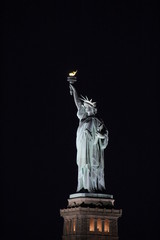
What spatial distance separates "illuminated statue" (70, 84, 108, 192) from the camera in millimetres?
26281

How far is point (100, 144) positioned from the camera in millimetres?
27375

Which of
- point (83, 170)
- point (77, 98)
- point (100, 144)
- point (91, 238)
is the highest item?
point (77, 98)

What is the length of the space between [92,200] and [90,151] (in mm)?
3243

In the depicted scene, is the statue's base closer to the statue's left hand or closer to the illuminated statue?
the illuminated statue

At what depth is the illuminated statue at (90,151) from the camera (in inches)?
1035

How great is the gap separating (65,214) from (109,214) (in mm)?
2758

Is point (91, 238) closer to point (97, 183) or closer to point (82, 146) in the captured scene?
point (97, 183)

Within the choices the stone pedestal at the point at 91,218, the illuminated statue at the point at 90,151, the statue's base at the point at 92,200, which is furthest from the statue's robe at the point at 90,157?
the stone pedestal at the point at 91,218

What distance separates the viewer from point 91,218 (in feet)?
81.3

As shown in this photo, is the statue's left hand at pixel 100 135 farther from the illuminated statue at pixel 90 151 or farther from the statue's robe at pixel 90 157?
the statue's robe at pixel 90 157

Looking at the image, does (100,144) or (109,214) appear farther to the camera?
(100,144)

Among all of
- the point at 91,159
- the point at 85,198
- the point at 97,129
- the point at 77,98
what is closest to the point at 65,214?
the point at 85,198

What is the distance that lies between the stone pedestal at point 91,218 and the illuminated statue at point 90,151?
0.83 m

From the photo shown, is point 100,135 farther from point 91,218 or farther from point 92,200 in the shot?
point 91,218
